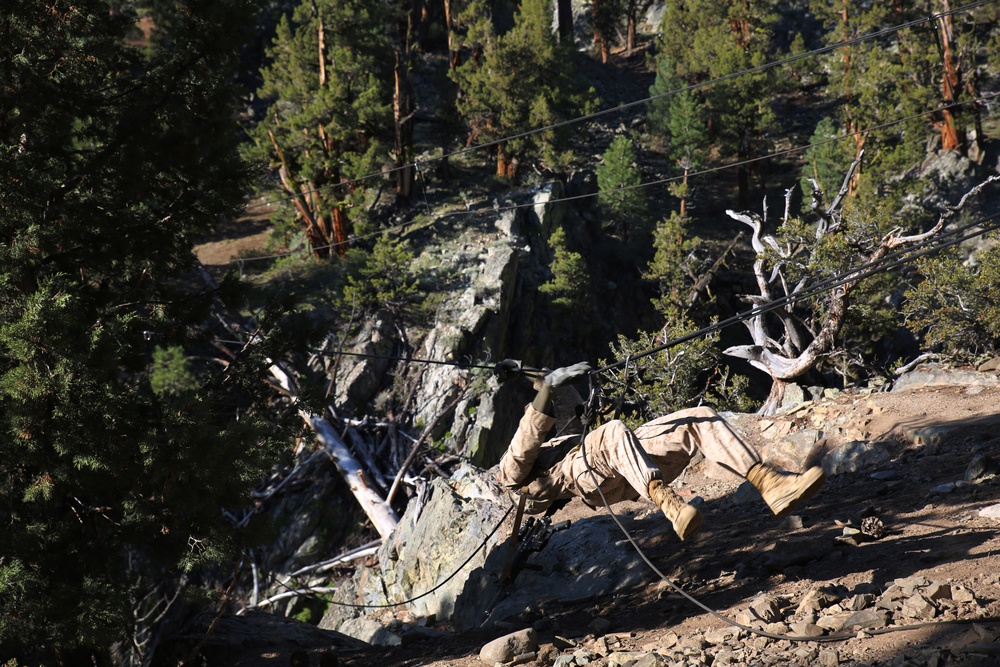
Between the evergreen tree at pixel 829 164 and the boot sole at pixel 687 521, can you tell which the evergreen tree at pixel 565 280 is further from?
the boot sole at pixel 687 521

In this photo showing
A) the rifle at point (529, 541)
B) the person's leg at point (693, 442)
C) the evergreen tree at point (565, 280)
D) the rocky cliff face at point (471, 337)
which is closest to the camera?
the person's leg at point (693, 442)

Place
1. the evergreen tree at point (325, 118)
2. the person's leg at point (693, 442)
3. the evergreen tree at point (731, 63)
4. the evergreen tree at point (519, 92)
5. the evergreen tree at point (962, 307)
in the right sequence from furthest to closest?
the evergreen tree at point (731, 63) → the evergreen tree at point (519, 92) → the evergreen tree at point (325, 118) → the evergreen tree at point (962, 307) → the person's leg at point (693, 442)

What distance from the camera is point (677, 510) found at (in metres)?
5.01

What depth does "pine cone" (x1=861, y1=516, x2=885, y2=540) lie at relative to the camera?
235 inches

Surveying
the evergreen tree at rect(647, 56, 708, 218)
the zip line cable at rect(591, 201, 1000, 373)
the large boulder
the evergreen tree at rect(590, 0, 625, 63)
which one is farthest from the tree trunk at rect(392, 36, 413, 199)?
the evergreen tree at rect(590, 0, 625, 63)

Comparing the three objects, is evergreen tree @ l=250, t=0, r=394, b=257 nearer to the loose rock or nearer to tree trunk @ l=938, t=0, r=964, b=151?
the loose rock

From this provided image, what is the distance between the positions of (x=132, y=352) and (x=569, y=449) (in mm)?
4023

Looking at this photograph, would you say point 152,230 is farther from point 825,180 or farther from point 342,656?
point 825,180

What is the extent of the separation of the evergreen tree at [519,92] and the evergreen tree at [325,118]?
401 centimetres

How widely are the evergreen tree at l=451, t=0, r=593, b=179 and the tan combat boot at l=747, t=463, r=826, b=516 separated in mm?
20694

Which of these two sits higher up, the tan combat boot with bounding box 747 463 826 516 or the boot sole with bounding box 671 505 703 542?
the tan combat boot with bounding box 747 463 826 516

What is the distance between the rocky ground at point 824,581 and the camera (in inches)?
166

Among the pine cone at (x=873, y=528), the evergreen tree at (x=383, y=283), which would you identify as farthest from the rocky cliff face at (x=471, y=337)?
the pine cone at (x=873, y=528)

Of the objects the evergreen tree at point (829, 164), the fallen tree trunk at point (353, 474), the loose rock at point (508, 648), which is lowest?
the fallen tree trunk at point (353, 474)
